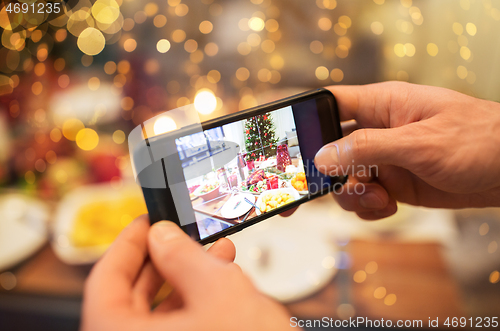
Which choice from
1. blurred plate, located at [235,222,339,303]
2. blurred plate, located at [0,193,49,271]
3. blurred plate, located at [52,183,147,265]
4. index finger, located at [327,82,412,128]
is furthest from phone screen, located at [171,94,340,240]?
blurred plate, located at [0,193,49,271]

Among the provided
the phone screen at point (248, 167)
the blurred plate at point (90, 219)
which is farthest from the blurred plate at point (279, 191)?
the blurred plate at point (90, 219)

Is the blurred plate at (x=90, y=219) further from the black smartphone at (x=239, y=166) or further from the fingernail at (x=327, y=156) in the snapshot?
the fingernail at (x=327, y=156)

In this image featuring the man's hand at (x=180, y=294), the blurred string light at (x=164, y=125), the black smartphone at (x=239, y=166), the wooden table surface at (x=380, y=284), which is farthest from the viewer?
the blurred string light at (x=164, y=125)

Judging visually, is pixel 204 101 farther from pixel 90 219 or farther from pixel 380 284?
Result: pixel 380 284

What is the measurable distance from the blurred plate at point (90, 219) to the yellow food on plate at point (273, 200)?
1.57ft

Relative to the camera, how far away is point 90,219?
29.1 inches

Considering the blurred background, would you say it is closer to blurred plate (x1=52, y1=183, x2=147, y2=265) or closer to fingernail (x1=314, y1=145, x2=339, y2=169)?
blurred plate (x1=52, y1=183, x2=147, y2=265)

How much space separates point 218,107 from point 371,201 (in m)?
0.66

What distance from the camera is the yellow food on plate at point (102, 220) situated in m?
0.71

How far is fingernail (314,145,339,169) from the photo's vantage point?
1.47 feet

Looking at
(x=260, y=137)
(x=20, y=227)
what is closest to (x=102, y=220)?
(x=20, y=227)

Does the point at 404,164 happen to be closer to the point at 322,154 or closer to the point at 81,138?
the point at 322,154

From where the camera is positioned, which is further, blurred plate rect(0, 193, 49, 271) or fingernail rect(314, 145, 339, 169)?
blurred plate rect(0, 193, 49, 271)

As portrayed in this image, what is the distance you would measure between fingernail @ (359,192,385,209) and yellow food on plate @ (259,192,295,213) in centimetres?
24
